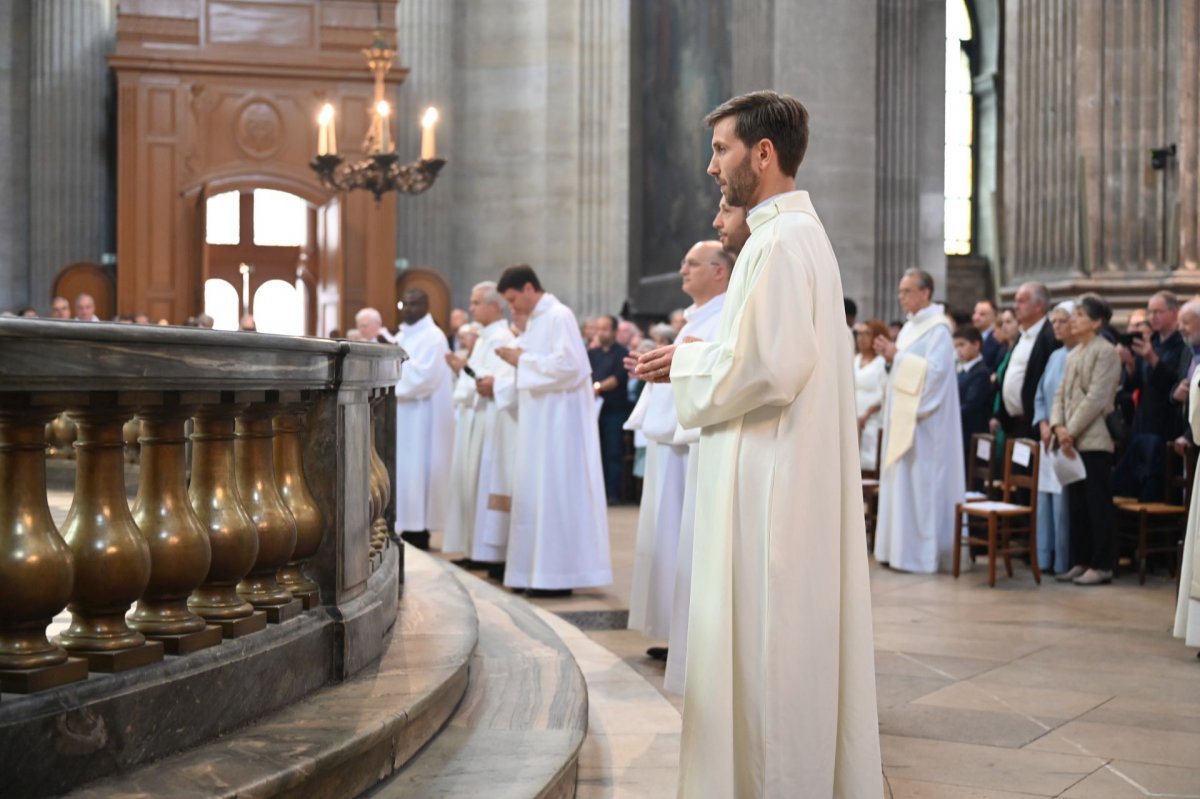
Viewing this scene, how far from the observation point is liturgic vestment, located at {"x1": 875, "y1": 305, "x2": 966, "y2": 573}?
30.0ft

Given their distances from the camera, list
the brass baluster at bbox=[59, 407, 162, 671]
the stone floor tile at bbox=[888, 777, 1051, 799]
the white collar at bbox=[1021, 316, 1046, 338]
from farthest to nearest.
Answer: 1. the white collar at bbox=[1021, 316, 1046, 338]
2. the stone floor tile at bbox=[888, 777, 1051, 799]
3. the brass baluster at bbox=[59, 407, 162, 671]

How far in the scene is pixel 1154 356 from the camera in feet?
29.0

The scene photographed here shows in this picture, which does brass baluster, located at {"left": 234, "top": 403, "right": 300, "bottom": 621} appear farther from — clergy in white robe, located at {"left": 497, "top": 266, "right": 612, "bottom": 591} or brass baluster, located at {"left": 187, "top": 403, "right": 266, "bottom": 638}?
clergy in white robe, located at {"left": 497, "top": 266, "right": 612, "bottom": 591}

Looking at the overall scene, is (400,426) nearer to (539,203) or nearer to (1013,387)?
(1013,387)

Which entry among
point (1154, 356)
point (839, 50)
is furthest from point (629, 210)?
point (1154, 356)

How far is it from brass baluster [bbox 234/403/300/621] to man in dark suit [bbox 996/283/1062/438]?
23.1 ft

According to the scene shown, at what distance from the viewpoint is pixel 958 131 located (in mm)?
24766

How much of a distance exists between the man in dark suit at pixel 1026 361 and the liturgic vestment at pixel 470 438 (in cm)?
349

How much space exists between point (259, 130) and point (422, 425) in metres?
7.21

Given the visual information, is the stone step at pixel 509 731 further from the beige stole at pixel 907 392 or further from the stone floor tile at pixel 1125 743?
the beige stole at pixel 907 392

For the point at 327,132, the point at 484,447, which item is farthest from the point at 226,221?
the point at 484,447

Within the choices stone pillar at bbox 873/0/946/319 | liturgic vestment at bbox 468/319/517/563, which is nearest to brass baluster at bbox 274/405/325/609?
liturgic vestment at bbox 468/319/517/563

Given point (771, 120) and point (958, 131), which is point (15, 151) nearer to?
point (771, 120)

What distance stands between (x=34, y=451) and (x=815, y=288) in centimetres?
178
